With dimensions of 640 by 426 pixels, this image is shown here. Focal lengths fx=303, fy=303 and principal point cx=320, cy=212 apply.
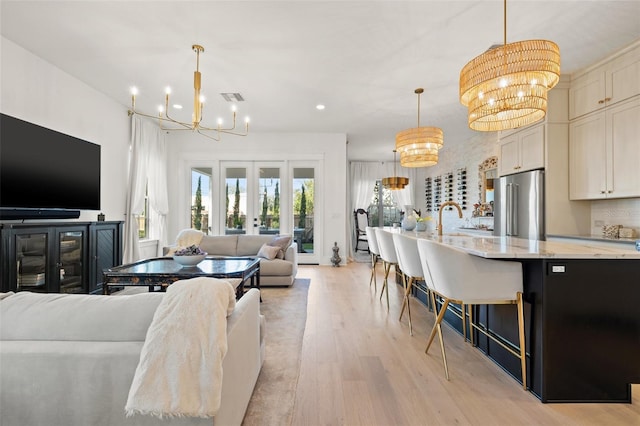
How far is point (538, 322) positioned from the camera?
189cm

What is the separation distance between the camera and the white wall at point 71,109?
10.6ft

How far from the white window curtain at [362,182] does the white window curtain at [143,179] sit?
516 centimetres

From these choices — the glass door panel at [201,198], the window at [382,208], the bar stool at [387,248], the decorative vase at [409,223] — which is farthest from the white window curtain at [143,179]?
the window at [382,208]

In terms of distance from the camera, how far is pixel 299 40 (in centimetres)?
305

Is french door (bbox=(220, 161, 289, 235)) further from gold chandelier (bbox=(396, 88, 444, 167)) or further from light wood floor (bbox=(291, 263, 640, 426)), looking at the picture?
light wood floor (bbox=(291, 263, 640, 426))

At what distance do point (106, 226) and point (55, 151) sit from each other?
1.04 metres

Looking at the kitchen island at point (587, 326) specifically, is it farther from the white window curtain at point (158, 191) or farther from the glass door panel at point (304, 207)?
the white window curtain at point (158, 191)

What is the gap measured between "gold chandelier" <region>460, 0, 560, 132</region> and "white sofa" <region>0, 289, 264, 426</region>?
247cm

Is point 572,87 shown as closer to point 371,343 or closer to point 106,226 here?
point 371,343

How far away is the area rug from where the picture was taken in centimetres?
167

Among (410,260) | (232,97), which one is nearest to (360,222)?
(232,97)

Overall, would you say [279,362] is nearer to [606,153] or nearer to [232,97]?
[232,97]

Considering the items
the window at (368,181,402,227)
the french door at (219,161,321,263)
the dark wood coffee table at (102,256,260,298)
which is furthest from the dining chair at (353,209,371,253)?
the dark wood coffee table at (102,256,260,298)

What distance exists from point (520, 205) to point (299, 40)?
369cm
